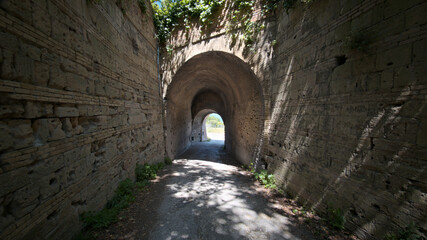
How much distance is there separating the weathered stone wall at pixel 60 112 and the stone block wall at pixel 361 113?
4540 mm

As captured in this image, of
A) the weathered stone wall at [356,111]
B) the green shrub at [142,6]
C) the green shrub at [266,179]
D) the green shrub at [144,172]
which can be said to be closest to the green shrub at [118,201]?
the green shrub at [144,172]

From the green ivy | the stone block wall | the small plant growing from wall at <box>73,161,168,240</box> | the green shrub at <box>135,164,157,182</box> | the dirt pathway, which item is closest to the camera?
the stone block wall

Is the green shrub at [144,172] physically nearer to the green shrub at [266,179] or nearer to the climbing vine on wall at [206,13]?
the green shrub at [266,179]

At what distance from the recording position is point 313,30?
378 centimetres

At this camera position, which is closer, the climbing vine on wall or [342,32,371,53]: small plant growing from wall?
[342,32,371,53]: small plant growing from wall

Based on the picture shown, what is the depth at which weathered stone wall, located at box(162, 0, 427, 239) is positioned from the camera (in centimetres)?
215

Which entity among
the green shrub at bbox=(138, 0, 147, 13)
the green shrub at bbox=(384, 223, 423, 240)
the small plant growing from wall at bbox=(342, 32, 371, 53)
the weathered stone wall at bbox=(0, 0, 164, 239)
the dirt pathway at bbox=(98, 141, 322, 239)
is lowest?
the dirt pathway at bbox=(98, 141, 322, 239)

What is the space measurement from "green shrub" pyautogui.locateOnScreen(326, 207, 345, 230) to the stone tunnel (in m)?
0.11

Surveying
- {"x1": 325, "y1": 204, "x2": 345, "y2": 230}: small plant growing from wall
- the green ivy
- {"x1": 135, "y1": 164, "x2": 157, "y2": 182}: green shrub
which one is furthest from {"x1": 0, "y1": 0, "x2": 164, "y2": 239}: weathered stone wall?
{"x1": 325, "y1": 204, "x2": 345, "y2": 230}: small plant growing from wall

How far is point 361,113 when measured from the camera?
2707mm

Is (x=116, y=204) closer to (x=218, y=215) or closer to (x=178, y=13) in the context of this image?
(x=218, y=215)

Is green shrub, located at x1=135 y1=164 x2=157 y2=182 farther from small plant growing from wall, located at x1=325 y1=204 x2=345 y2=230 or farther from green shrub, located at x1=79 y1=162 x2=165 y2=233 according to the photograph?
small plant growing from wall, located at x1=325 y1=204 x2=345 y2=230

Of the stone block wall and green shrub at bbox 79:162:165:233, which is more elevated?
the stone block wall

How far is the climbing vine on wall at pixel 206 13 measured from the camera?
206 inches
